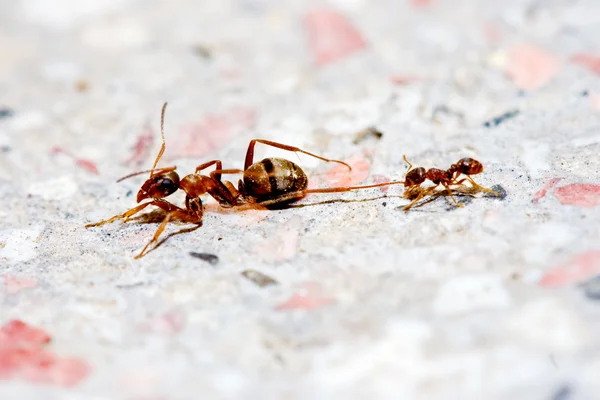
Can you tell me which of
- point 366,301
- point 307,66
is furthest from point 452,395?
point 307,66

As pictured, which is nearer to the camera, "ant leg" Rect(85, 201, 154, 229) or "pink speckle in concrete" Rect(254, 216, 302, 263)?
"pink speckle in concrete" Rect(254, 216, 302, 263)

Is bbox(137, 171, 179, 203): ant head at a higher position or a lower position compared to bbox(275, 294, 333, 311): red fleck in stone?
higher

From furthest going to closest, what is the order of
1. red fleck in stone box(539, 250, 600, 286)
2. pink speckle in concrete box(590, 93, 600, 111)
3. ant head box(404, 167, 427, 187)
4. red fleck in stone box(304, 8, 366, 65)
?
1. red fleck in stone box(304, 8, 366, 65)
2. pink speckle in concrete box(590, 93, 600, 111)
3. ant head box(404, 167, 427, 187)
4. red fleck in stone box(539, 250, 600, 286)

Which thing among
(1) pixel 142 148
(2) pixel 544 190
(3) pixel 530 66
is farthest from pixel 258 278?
(3) pixel 530 66

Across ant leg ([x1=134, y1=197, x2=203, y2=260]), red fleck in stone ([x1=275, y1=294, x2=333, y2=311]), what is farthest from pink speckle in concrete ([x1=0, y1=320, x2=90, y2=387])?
red fleck in stone ([x1=275, y1=294, x2=333, y2=311])

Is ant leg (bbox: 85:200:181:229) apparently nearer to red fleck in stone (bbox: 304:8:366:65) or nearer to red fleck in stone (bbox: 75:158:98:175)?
red fleck in stone (bbox: 75:158:98:175)
